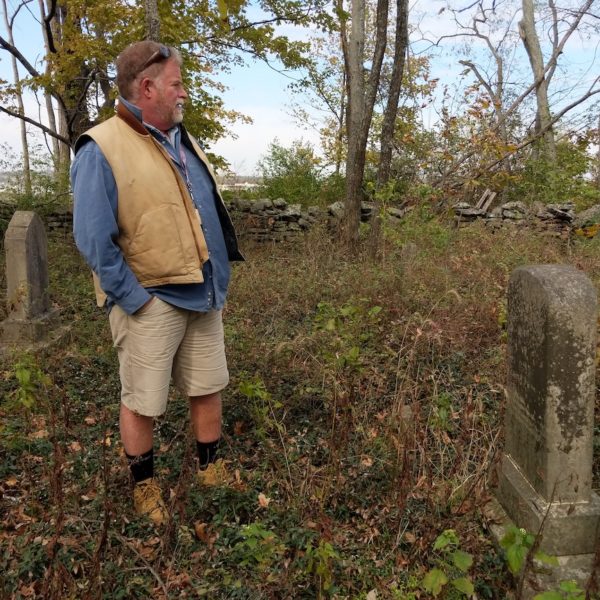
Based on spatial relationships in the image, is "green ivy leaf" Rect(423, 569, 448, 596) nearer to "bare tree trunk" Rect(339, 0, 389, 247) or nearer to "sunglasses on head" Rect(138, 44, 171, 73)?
"sunglasses on head" Rect(138, 44, 171, 73)

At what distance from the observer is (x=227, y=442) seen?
3127mm

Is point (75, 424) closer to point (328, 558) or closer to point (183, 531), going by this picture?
point (183, 531)

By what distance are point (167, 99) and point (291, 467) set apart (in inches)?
74.9

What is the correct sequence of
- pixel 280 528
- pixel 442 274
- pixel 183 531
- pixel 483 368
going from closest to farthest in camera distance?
pixel 183 531 → pixel 280 528 → pixel 483 368 → pixel 442 274

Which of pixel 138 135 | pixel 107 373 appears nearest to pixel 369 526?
pixel 138 135

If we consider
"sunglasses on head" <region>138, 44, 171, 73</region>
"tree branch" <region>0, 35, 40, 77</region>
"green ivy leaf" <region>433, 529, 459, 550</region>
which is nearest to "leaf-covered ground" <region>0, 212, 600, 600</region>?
"green ivy leaf" <region>433, 529, 459, 550</region>

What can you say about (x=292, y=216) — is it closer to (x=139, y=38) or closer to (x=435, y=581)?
(x=139, y=38)

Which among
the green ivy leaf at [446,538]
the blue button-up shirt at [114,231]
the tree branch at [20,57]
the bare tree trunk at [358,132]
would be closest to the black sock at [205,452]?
the blue button-up shirt at [114,231]

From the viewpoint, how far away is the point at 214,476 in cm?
269

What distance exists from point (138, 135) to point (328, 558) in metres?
1.89

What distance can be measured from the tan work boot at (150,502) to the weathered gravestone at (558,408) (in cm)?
156

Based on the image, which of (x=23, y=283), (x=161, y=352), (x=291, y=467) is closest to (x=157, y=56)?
(x=161, y=352)

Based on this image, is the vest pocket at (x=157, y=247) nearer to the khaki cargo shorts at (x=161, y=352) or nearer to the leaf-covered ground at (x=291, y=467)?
the khaki cargo shorts at (x=161, y=352)

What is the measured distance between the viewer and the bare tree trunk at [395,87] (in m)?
7.77
